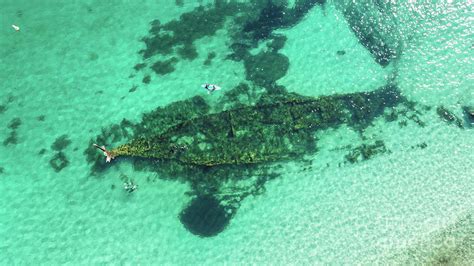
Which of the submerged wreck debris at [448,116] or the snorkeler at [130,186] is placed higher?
the submerged wreck debris at [448,116]

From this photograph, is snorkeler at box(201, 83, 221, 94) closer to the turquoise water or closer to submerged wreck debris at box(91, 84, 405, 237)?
the turquoise water

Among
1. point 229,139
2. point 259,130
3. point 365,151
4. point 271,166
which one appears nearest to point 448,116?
point 365,151

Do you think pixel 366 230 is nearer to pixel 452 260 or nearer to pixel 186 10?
pixel 452 260

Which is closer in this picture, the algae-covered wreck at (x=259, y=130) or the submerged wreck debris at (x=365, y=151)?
the submerged wreck debris at (x=365, y=151)

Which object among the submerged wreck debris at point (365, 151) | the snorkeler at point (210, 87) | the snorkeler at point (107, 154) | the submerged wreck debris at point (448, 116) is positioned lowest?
the snorkeler at point (107, 154)

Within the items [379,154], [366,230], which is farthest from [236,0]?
[366,230]

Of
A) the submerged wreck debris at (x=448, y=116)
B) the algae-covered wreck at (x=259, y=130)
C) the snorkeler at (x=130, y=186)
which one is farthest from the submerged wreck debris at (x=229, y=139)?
the submerged wreck debris at (x=448, y=116)

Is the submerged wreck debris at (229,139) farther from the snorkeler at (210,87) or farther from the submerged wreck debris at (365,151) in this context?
the snorkeler at (210,87)

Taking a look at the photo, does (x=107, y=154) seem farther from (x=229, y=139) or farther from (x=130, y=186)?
(x=229, y=139)
